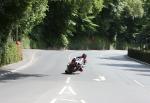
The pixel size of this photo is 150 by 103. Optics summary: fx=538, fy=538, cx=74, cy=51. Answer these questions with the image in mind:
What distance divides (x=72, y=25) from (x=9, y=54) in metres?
46.8

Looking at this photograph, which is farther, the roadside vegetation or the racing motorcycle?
the roadside vegetation

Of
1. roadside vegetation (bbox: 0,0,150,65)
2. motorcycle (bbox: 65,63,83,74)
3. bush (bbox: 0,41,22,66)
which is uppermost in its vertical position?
roadside vegetation (bbox: 0,0,150,65)

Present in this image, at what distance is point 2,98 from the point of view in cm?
1866

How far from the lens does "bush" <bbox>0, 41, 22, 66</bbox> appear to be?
1522 inches

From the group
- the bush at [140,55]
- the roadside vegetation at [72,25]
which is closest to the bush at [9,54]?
the roadside vegetation at [72,25]

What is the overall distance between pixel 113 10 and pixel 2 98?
3157 inches

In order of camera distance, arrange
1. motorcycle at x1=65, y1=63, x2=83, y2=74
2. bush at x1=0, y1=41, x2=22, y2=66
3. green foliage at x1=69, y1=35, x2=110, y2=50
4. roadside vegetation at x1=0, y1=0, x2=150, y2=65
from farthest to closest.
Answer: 1. green foliage at x1=69, y1=35, x2=110, y2=50
2. bush at x1=0, y1=41, x2=22, y2=66
3. roadside vegetation at x1=0, y1=0, x2=150, y2=65
4. motorcycle at x1=65, y1=63, x2=83, y2=74

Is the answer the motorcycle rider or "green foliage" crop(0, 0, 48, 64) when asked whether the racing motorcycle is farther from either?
"green foliage" crop(0, 0, 48, 64)

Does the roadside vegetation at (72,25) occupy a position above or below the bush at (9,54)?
above

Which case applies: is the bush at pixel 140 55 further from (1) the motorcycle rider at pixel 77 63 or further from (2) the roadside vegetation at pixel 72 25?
(1) the motorcycle rider at pixel 77 63

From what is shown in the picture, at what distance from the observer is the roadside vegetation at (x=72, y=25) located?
37.1 metres

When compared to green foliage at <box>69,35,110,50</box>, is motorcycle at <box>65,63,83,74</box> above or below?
below

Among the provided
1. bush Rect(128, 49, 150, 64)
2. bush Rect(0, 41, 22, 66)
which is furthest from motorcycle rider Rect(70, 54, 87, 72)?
bush Rect(128, 49, 150, 64)

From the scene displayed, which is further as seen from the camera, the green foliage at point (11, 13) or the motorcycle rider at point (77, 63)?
the motorcycle rider at point (77, 63)
